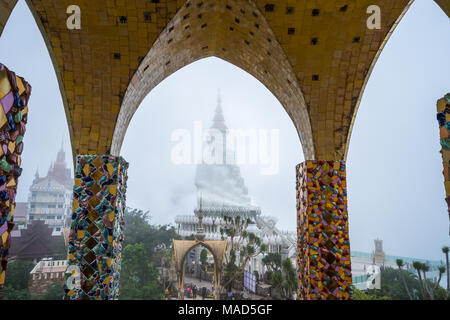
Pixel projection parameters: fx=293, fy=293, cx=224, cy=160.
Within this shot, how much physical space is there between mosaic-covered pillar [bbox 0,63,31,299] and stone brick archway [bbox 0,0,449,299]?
1800 millimetres

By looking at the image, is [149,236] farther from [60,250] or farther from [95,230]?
[95,230]

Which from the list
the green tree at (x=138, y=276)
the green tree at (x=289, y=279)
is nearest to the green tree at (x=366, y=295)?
the green tree at (x=289, y=279)

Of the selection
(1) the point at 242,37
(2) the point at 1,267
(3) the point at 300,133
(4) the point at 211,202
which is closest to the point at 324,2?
(1) the point at 242,37

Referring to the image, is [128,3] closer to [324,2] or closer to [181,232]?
[324,2]

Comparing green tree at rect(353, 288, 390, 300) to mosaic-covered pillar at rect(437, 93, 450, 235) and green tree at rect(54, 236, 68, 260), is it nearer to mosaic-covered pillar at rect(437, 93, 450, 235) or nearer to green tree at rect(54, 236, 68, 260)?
mosaic-covered pillar at rect(437, 93, 450, 235)

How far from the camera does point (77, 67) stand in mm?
3678

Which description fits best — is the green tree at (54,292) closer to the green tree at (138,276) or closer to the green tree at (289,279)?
the green tree at (138,276)

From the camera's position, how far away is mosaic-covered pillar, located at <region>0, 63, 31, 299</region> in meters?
1.65

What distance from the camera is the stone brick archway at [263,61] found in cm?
338

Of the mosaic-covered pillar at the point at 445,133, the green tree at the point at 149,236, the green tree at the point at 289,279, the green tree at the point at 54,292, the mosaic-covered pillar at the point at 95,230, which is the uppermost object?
the mosaic-covered pillar at the point at 445,133

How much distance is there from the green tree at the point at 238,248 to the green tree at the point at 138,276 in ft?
14.4
